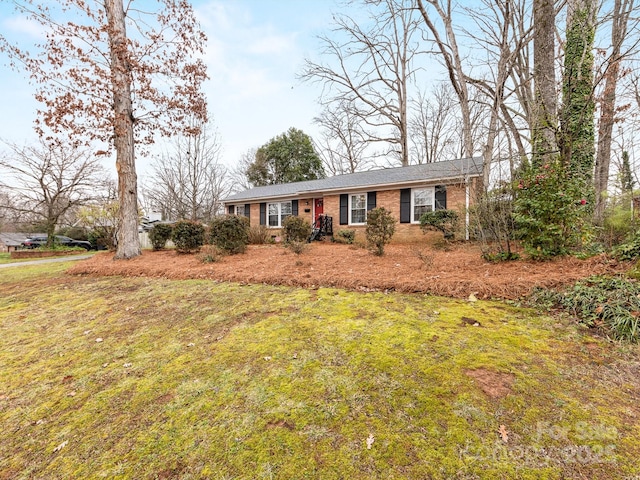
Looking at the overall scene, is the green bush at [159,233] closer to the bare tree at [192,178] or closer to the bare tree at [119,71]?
the bare tree at [119,71]

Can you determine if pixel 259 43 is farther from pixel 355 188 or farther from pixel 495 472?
pixel 495 472

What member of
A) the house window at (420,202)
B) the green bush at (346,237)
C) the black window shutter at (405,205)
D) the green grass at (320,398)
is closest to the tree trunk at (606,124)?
the house window at (420,202)

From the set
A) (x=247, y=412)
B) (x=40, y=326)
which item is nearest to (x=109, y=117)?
(x=40, y=326)

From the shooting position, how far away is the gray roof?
33.1 ft

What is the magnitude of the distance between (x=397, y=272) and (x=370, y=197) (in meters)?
7.69

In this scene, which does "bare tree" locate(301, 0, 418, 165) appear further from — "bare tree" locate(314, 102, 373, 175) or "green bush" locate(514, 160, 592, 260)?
"green bush" locate(514, 160, 592, 260)

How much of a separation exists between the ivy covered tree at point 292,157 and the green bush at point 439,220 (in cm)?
1508

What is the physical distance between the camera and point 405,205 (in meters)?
11.6

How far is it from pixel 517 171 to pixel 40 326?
8.85m

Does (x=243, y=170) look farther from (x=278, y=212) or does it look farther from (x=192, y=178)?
(x=278, y=212)

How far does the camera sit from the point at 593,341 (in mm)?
2551

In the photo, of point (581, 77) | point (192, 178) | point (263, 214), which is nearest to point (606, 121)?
point (581, 77)

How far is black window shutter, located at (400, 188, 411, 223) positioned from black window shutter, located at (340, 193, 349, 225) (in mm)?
2709

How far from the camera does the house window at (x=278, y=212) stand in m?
15.8
